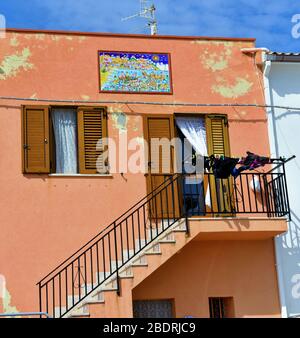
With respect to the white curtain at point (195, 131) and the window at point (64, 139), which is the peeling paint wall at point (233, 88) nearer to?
the white curtain at point (195, 131)

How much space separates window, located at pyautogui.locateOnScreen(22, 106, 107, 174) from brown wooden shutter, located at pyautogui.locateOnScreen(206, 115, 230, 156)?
228 cm

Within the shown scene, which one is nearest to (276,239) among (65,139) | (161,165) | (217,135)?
(217,135)

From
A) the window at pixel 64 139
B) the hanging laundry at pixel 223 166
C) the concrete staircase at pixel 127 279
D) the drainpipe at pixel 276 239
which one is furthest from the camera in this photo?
the drainpipe at pixel 276 239

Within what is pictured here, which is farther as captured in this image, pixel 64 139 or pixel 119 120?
pixel 119 120

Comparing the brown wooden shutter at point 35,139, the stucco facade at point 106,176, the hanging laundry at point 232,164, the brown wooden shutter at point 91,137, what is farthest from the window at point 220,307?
the brown wooden shutter at point 35,139

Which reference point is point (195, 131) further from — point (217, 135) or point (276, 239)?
point (276, 239)

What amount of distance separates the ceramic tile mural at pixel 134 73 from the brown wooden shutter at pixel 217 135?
1132 mm

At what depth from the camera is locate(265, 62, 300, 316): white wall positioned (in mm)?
16656

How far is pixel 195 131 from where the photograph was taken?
57.0ft

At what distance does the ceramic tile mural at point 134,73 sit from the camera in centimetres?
1716

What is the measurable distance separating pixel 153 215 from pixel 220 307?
2401 mm

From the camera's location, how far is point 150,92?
17297 millimetres

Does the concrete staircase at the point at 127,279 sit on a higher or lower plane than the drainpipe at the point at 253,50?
lower
